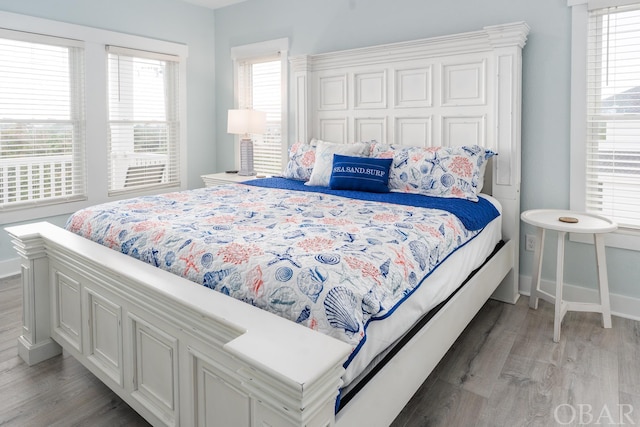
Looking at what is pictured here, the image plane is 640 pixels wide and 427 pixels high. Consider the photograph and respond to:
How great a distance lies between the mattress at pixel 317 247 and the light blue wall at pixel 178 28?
7.33ft

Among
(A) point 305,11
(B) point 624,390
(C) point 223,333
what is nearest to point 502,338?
(B) point 624,390

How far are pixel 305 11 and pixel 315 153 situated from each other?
157 centimetres

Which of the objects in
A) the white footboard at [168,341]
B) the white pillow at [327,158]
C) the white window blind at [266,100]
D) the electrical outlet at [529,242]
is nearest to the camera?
the white footboard at [168,341]

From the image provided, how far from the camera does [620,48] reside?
273 cm

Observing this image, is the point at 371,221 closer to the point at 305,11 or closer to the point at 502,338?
the point at 502,338

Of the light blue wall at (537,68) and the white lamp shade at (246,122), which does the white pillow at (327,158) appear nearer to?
the light blue wall at (537,68)

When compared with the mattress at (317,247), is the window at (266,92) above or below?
above

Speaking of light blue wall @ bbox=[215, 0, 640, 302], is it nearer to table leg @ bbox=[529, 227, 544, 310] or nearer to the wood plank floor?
table leg @ bbox=[529, 227, 544, 310]

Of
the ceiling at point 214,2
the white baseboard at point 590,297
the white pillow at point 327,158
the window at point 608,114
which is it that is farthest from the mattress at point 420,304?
the ceiling at point 214,2

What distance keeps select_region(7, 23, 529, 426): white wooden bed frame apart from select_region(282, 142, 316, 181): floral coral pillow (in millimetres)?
455

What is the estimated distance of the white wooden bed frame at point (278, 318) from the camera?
1.07 m

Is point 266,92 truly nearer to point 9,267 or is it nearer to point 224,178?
point 224,178

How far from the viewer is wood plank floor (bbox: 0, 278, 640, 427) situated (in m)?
1.81

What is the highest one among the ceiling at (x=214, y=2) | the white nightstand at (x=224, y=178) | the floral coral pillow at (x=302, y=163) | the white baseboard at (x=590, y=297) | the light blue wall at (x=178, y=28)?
the ceiling at (x=214, y=2)
